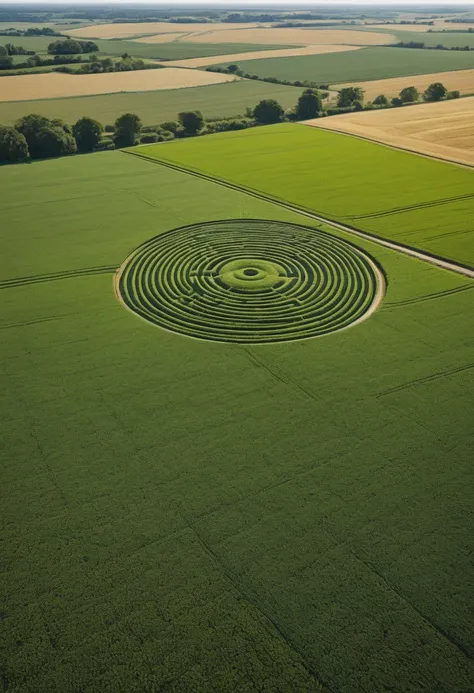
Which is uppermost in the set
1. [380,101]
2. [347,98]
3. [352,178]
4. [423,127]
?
[347,98]

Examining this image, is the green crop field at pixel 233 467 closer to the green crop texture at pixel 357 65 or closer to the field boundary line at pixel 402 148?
the field boundary line at pixel 402 148

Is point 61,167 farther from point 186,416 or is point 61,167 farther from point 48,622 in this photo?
point 48,622

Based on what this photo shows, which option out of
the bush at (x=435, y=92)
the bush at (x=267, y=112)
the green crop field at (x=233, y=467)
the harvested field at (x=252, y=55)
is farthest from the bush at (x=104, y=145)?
the harvested field at (x=252, y=55)

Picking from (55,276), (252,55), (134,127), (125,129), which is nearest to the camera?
(55,276)

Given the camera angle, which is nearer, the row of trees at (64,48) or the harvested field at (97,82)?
the harvested field at (97,82)

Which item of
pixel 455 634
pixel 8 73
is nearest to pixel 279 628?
pixel 455 634

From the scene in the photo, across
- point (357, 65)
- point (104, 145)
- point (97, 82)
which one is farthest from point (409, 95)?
point (97, 82)

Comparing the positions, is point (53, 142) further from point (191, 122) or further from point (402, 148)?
point (402, 148)
